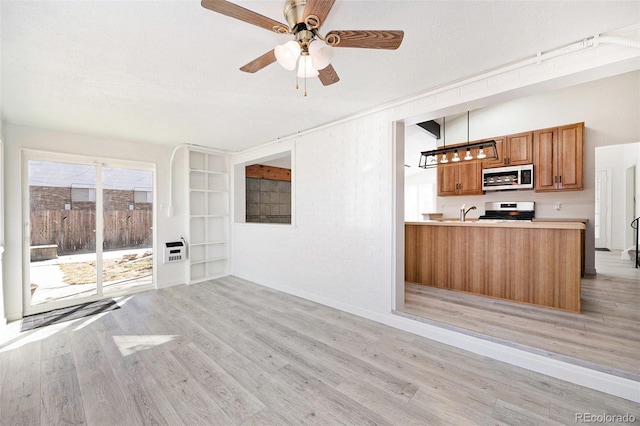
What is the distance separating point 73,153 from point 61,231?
3.75ft

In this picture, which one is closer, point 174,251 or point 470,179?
point 174,251

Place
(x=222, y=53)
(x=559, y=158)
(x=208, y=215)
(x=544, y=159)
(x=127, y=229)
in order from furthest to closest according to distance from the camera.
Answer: (x=208, y=215)
(x=544, y=159)
(x=559, y=158)
(x=127, y=229)
(x=222, y=53)

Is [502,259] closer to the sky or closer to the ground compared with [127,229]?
closer to the ground

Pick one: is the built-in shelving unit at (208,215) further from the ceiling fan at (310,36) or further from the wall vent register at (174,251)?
the ceiling fan at (310,36)

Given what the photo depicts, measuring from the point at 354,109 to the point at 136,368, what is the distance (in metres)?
3.38

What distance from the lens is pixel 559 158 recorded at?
4676 mm

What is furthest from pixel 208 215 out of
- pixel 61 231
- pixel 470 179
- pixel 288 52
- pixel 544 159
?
pixel 544 159

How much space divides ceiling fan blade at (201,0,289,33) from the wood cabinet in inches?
195

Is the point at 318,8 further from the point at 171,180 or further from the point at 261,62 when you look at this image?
the point at 171,180

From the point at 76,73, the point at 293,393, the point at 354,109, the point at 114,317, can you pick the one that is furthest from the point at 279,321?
the point at 76,73

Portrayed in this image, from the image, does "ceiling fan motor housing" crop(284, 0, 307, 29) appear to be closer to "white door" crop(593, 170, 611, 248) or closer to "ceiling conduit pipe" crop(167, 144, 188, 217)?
"ceiling conduit pipe" crop(167, 144, 188, 217)

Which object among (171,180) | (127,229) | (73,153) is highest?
(73,153)

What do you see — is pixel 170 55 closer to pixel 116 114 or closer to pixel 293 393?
pixel 116 114

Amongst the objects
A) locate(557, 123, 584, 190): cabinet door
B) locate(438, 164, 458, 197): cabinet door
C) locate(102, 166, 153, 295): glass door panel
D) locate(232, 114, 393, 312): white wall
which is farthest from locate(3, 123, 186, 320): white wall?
locate(557, 123, 584, 190): cabinet door
